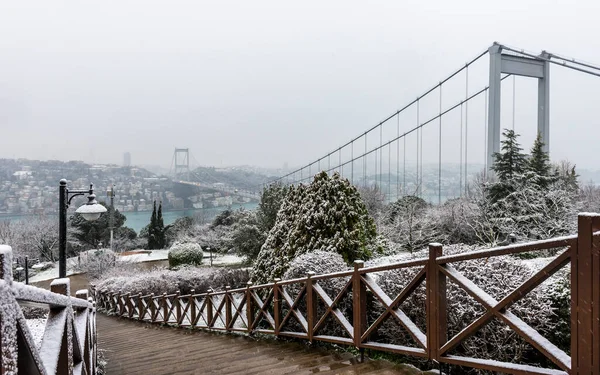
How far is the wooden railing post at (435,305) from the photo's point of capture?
251 centimetres

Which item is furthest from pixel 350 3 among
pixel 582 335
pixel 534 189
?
pixel 582 335

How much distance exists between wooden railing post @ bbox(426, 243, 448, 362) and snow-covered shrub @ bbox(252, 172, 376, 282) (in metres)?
4.66

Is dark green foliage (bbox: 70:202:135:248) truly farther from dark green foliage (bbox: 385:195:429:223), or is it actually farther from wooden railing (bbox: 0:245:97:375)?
wooden railing (bbox: 0:245:97:375)

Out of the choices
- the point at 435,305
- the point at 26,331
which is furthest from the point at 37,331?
the point at 435,305

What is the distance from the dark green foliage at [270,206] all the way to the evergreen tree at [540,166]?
10.5 metres

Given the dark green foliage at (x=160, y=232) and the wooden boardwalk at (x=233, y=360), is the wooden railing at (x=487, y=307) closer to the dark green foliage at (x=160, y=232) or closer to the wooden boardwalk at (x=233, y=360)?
the wooden boardwalk at (x=233, y=360)

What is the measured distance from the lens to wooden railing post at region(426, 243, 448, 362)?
98.7 inches

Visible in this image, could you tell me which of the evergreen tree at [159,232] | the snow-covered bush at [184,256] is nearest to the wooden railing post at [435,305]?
the snow-covered bush at [184,256]

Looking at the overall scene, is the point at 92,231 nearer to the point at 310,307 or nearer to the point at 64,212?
the point at 64,212

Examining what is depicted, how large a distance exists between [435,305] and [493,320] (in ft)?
3.32

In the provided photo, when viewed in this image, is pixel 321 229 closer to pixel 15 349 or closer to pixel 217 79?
pixel 15 349

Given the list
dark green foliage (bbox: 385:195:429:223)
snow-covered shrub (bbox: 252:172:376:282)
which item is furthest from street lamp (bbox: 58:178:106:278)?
dark green foliage (bbox: 385:195:429:223)

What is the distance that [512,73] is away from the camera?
16.1 m

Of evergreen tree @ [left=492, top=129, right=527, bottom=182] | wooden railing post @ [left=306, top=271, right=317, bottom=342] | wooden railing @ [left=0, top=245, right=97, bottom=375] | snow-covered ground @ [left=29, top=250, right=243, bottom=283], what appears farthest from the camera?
snow-covered ground @ [left=29, top=250, right=243, bottom=283]
